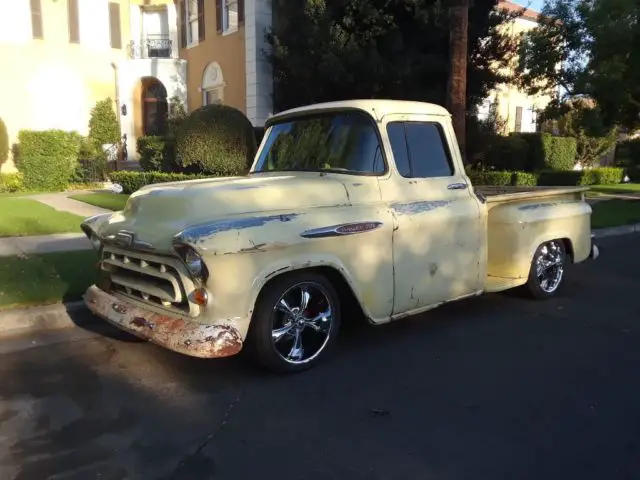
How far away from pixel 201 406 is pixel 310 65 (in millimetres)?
13140

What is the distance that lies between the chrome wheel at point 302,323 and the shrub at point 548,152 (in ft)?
58.4

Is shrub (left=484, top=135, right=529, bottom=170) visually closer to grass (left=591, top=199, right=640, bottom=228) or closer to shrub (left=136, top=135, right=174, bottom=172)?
grass (left=591, top=199, right=640, bottom=228)

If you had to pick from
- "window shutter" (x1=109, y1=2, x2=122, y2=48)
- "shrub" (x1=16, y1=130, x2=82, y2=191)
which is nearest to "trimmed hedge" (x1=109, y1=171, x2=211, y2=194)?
"shrub" (x1=16, y1=130, x2=82, y2=191)

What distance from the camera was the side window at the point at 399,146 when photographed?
496 centimetres

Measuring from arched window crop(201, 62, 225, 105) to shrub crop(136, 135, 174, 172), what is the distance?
16.8 ft

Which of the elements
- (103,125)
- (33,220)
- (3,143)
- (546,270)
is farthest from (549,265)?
(3,143)

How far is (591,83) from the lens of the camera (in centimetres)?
1383

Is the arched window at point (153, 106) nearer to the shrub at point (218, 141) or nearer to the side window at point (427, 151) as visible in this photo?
the shrub at point (218, 141)

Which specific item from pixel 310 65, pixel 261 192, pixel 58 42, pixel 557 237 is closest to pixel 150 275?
pixel 261 192

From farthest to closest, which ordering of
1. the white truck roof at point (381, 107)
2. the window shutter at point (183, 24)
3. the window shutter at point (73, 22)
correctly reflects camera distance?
the window shutter at point (183, 24) → the window shutter at point (73, 22) → the white truck roof at point (381, 107)

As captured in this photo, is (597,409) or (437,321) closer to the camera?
(597,409)

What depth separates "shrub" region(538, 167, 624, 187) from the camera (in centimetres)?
1964

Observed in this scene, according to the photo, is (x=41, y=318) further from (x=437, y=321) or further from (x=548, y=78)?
(x=548, y=78)

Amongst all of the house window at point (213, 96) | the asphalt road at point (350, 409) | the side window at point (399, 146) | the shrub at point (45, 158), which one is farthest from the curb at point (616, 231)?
the shrub at point (45, 158)
